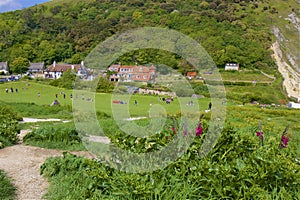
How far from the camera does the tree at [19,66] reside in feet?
315

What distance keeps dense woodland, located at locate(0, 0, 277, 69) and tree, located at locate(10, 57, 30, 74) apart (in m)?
6.72

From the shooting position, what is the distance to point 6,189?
6.36 m

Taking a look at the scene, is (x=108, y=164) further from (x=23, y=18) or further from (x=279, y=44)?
(x=23, y=18)

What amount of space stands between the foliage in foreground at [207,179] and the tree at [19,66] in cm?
9746

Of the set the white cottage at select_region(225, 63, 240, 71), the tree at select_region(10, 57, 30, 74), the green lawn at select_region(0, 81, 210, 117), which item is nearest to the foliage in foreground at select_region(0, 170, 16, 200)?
the green lawn at select_region(0, 81, 210, 117)

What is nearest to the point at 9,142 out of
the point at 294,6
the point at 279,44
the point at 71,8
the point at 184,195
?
the point at 184,195

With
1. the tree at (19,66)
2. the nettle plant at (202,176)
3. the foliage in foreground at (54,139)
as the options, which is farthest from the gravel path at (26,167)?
the tree at (19,66)

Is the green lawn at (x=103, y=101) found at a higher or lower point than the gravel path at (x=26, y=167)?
lower

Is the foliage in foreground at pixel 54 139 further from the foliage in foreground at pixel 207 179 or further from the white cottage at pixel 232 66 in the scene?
the white cottage at pixel 232 66

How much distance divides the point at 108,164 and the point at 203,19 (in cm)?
12961

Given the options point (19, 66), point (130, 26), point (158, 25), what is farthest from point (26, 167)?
point (158, 25)

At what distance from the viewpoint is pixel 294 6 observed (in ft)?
571

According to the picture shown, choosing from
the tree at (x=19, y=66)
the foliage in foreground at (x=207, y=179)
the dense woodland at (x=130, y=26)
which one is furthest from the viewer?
the dense woodland at (x=130, y=26)

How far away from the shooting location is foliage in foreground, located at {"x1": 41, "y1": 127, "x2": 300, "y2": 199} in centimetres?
497
